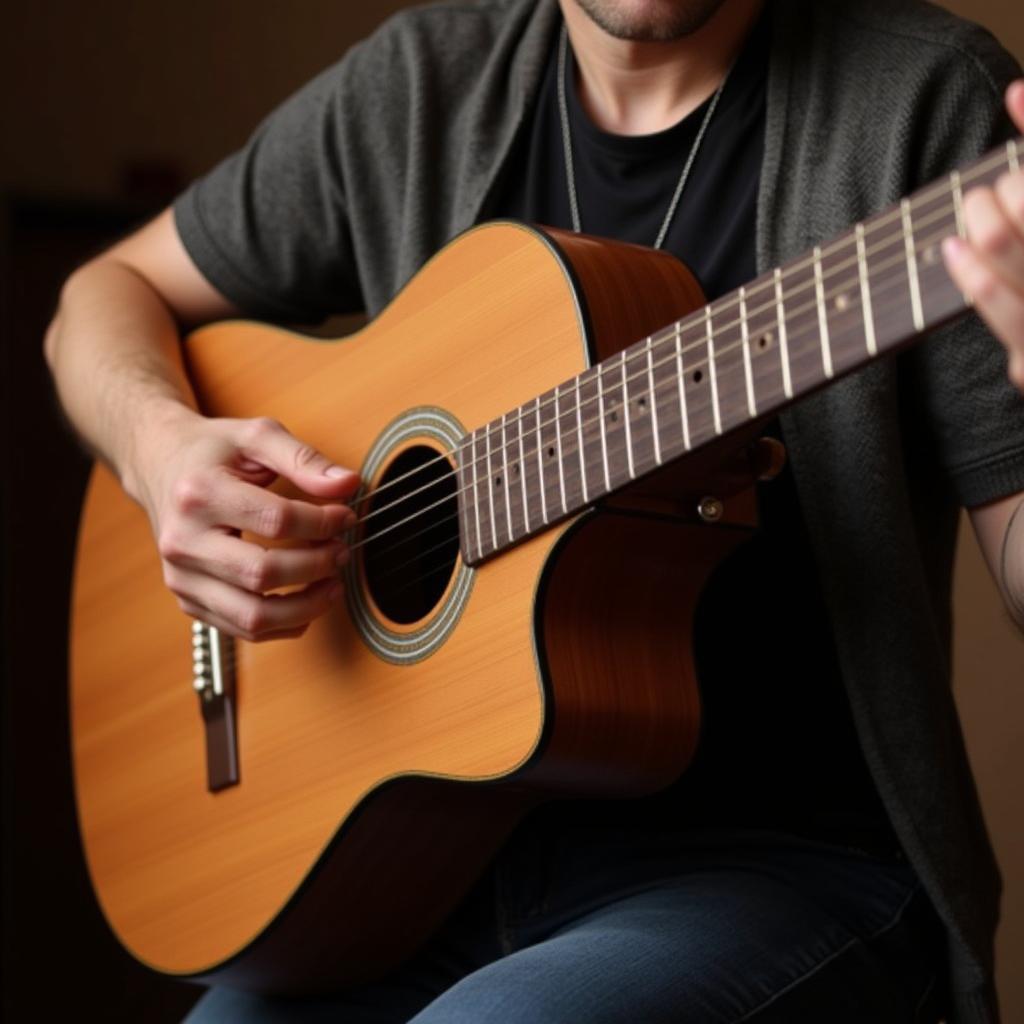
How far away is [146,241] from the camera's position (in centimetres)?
150

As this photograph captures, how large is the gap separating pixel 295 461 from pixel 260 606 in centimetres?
11

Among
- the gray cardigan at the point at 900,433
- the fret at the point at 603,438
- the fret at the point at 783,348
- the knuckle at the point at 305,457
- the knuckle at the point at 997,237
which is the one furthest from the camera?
the knuckle at the point at 305,457

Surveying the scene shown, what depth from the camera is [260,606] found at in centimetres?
108

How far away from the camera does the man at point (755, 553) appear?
0.95 meters

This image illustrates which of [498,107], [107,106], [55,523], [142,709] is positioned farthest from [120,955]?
[498,107]

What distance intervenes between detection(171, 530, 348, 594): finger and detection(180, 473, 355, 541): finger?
1cm

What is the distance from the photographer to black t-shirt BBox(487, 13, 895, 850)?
41.2 inches

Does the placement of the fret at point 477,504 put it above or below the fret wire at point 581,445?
below

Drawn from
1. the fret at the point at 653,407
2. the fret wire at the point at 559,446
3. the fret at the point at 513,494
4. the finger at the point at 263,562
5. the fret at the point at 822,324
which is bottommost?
the finger at the point at 263,562

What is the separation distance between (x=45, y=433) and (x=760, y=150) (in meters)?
1.81

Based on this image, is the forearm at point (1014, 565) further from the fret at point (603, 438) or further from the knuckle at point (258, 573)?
the knuckle at point (258, 573)

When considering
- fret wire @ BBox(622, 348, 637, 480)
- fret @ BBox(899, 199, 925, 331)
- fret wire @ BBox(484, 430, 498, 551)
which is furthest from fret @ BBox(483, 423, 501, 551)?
fret @ BBox(899, 199, 925, 331)

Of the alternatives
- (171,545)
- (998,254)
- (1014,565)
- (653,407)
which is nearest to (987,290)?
(998,254)

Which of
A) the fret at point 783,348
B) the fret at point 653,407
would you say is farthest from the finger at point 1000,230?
the fret at point 653,407
